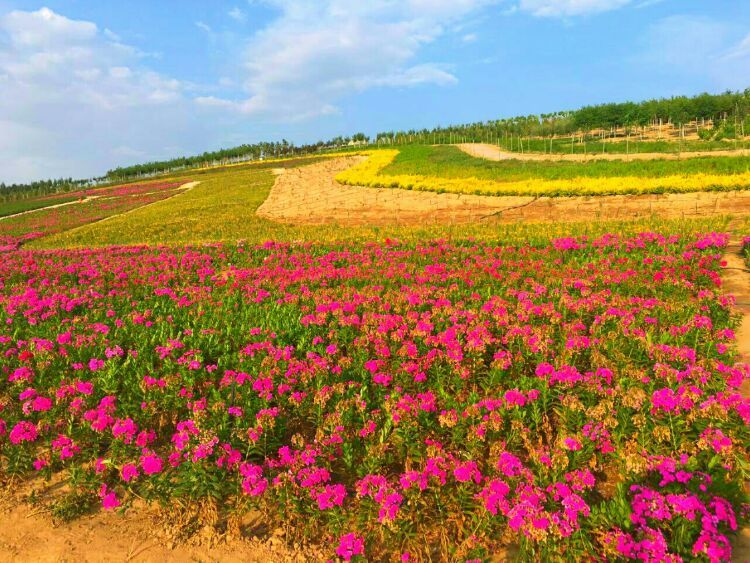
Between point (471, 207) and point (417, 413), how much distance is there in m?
23.3

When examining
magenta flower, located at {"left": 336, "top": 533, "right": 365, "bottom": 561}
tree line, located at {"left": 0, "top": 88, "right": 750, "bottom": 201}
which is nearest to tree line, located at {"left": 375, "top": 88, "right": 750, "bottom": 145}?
tree line, located at {"left": 0, "top": 88, "right": 750, "bottom": 201}

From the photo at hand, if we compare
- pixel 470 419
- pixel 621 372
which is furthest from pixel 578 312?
pixel 470 419

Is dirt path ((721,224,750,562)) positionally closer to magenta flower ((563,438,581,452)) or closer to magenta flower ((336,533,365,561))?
magenta flower ((563,438,581,452))

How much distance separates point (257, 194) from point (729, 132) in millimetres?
75778

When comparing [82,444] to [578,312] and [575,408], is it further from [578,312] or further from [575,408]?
[578,312]

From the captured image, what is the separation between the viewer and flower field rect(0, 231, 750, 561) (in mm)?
3686

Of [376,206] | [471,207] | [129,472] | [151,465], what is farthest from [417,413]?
[376,206]

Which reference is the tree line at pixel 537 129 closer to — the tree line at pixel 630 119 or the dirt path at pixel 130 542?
the tree line at pixel 630 119

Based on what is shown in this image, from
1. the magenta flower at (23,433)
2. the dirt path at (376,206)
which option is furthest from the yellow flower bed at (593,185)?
the magenta flower at (23,433)

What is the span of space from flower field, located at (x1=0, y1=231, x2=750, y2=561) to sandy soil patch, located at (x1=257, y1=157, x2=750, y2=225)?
13273 mm

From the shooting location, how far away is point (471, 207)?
2652 cm

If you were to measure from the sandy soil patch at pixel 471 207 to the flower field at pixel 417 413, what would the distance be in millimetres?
13273

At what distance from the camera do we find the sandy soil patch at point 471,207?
21109mm

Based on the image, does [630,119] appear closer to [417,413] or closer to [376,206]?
[376,206]
